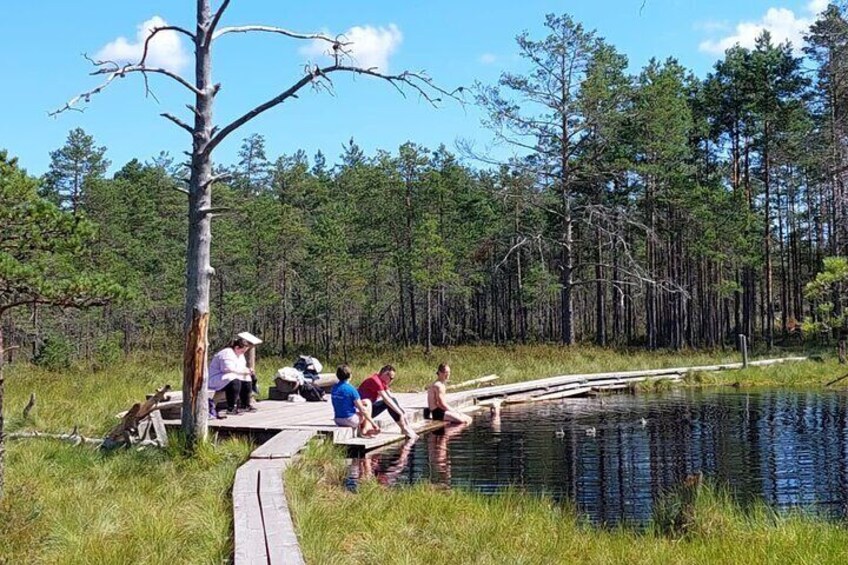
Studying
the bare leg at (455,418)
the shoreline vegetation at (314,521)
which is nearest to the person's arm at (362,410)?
the shoreline vegetation at (314,521)

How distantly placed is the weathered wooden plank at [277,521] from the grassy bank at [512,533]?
0.31 feet

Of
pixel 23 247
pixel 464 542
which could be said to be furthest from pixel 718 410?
pixel 23 247

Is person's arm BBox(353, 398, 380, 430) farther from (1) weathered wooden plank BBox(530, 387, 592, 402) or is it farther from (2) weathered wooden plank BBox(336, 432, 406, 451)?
(1) weathered wooden plank BBox(530, 387, 592, 402)

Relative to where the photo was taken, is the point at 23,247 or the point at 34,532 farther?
the point at 23,247

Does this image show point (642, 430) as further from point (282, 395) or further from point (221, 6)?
point (221, 6)

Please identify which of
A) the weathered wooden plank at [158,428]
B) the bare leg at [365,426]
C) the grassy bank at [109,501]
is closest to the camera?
the grassy bank at [109,501]

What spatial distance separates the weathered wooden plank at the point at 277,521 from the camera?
521 centimetres

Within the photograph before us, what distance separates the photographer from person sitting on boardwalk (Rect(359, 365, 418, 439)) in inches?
517

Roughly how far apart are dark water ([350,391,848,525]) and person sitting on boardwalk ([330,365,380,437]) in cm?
71

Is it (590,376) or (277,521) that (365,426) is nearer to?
(277,521)

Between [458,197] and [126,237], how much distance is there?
20.3m

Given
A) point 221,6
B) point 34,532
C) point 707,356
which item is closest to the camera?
point 34,532

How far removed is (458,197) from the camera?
1954 inches

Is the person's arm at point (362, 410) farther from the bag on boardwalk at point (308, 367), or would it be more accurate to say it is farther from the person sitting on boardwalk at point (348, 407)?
the bag on boardwalk at point (308, 367)
